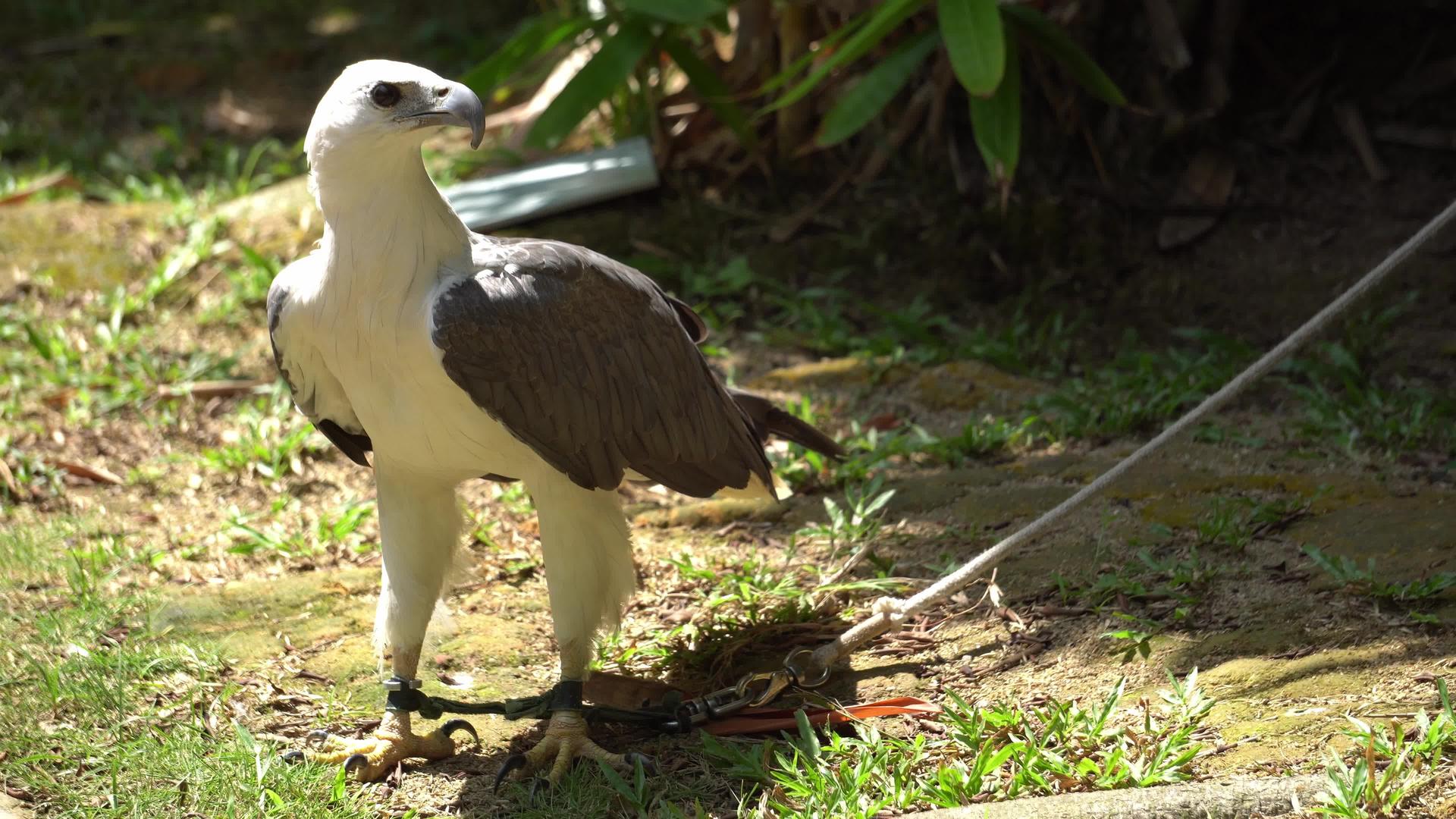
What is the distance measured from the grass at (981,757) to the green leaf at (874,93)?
2.71 metres

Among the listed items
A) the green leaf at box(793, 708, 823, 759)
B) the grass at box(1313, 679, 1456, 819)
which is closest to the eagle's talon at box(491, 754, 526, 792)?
the green leaf at box(793, 708, 823, 759)

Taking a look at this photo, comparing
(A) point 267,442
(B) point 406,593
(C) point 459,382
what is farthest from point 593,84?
(C) point 459,382

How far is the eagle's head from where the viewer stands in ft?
9.08

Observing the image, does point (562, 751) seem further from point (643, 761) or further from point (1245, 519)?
point (1245, 519)

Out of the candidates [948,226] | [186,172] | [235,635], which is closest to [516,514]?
[235,635]

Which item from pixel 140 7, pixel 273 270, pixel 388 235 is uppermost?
pixel 140 7

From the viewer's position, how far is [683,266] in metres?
5.82

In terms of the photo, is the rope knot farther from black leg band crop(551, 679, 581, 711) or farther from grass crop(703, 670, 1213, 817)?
black leg band crop(551, 679, 581, 711)

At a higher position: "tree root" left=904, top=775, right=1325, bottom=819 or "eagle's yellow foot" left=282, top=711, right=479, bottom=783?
"eagle's yellow foot" left=282, top=711, right=479, bottom=783

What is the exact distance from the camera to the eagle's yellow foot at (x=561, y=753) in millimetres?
3104

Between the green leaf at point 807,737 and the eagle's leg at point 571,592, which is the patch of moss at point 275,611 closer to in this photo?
the eagle's leg at point 571,592

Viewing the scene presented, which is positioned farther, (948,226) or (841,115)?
(948,226)

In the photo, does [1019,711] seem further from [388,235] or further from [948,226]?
[948,226]

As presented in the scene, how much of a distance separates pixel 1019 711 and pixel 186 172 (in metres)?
5.63
